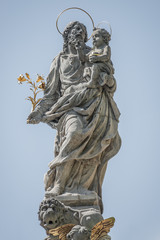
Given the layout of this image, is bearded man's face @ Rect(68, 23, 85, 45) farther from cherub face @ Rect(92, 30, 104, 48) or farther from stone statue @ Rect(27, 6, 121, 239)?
cherub face @ Rect(92, 30, 104, 48)

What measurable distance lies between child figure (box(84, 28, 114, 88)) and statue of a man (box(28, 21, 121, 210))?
79 millimetres

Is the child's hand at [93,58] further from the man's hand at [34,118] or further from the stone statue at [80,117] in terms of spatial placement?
the man's hand at [34,118]

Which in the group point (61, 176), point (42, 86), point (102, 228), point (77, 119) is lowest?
Result: point (102, 228)

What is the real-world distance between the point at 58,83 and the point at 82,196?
110 inches

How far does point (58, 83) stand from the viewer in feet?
54.8

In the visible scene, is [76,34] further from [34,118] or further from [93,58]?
[34,118]

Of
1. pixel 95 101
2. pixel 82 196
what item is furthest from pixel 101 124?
pixel 82 196

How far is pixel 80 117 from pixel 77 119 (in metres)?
0.12

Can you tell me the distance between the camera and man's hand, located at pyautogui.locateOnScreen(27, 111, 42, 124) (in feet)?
53.4

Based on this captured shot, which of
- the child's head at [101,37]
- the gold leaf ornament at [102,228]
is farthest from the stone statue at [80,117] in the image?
the gold leaf ornament at [102,228]

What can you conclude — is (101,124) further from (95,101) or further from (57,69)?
(57,69)

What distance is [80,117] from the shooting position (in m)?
15.8

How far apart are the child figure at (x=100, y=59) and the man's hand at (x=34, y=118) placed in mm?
1203

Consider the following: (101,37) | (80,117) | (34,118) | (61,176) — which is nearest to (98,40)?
(101,37)
